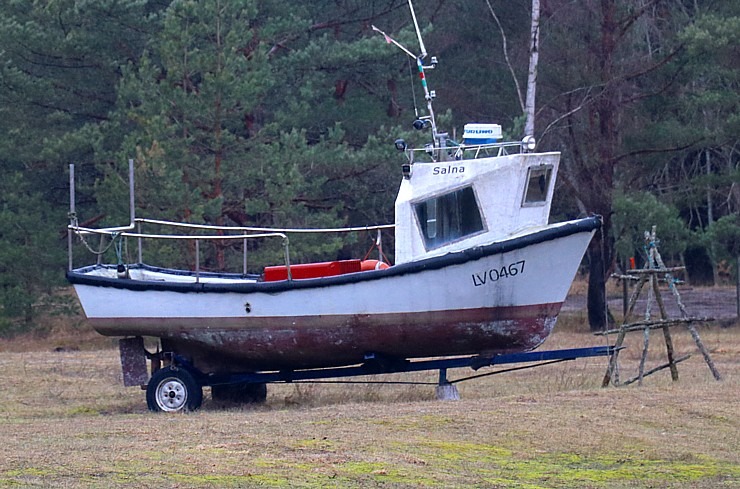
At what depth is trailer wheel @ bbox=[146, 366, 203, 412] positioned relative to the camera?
48.1 feet

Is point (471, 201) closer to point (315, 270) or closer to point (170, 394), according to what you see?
point (315, 270)

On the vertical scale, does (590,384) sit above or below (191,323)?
below

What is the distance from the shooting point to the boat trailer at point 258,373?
14.3m

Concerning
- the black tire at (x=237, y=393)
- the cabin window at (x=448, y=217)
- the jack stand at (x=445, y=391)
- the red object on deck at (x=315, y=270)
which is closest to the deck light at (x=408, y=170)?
the cabin window at (x=448, y=217)

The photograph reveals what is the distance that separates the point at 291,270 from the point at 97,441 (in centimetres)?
440

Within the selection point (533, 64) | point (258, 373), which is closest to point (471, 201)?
point (258, 373)

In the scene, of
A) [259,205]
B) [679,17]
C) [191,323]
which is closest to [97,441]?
[191,323]

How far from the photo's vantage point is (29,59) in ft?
97.3

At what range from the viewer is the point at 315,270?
14914mm

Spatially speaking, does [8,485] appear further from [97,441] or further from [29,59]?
[29,59]

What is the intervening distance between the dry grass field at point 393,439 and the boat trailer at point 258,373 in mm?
351

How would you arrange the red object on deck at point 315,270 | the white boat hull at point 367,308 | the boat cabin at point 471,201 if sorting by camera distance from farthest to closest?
the red object on deck at point 315,270
the boat cabin at point 471,201
the white boat hull at point 367,308

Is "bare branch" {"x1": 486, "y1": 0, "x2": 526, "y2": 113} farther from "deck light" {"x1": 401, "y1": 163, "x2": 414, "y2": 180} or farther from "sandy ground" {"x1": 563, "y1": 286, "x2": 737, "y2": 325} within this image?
"deck light" {"x1": 401, "y1": 163, "x2": 414, "y2": 180}

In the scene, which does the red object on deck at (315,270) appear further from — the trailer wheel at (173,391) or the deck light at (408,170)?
the trailer wheel at (173,391)
